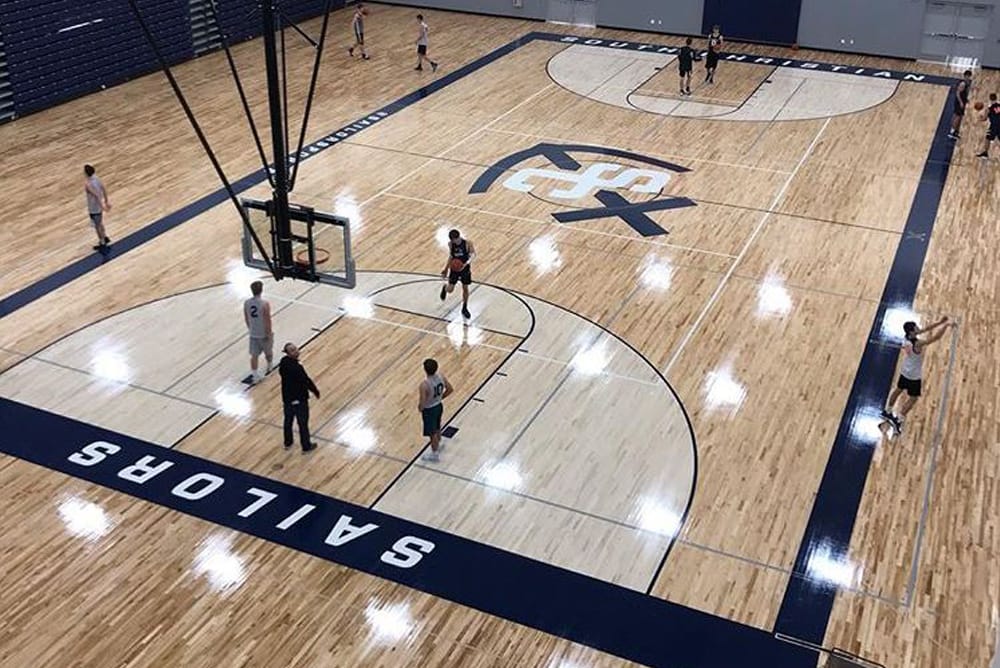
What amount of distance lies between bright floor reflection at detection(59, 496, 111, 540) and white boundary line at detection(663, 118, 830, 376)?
7.36 meters

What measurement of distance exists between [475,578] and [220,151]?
14709 millimetres

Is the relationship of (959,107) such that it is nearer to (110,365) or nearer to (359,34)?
(359,34)

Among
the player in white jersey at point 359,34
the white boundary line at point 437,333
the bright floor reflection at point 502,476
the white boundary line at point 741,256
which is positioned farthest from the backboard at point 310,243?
the player in white jersey at point 359,34

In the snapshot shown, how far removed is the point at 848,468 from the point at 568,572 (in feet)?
12.9

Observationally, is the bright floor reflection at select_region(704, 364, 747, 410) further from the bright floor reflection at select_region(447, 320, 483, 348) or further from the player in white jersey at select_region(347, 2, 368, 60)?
the player in white jersey at select_region(347, 2, 368, 60)

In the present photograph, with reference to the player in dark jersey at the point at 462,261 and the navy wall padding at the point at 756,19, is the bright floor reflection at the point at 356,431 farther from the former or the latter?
the navy wall padding at the point at 756,19

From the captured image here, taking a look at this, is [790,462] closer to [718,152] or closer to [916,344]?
[916,344]

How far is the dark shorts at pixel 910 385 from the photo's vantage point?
12984 mm

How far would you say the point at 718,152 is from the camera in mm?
23109

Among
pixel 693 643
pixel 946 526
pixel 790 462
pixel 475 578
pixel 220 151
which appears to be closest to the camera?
pixel 693 643

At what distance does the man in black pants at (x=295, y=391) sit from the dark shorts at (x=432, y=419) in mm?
1308

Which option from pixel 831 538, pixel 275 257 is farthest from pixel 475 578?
pixel 275 257

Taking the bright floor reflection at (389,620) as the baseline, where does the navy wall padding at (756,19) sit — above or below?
above

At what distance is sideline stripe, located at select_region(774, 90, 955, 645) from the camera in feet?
34.0
